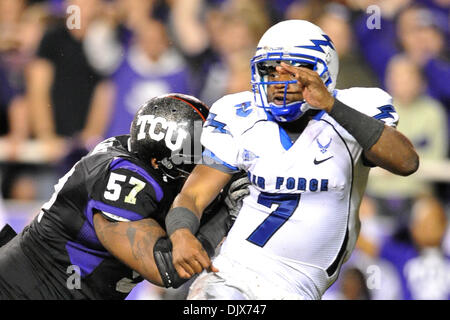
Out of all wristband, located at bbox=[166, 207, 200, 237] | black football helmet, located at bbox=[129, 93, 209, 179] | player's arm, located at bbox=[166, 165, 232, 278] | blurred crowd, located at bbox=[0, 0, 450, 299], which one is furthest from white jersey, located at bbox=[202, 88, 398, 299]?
blurred crowd, located at bbox=[0, 0, 450, 299]

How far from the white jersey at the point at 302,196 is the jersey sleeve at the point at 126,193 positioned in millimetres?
356

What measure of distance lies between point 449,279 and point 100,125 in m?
2.64

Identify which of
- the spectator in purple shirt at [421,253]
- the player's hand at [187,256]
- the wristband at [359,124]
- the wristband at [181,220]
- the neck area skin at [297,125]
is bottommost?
the spectator in purple shirt at [421,253]

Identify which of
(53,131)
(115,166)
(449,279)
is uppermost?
(115,166)

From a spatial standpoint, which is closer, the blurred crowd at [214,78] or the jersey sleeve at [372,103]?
the jersey sleeve at [372,103]

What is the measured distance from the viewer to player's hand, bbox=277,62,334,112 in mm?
3059

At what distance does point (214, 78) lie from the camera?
583cm

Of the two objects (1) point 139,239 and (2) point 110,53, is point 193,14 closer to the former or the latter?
(2) point 110,53

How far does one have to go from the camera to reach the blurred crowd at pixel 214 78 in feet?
18.3

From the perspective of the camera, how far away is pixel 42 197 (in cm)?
618

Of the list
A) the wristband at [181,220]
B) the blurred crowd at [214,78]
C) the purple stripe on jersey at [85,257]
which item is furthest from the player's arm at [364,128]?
the blurred crowd at [214,78]

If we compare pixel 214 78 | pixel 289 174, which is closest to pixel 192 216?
pixel 289 174

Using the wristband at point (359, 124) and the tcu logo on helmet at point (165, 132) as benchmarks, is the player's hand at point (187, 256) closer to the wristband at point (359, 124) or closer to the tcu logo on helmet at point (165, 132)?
the tcu logo on helmet at point (165, 132)

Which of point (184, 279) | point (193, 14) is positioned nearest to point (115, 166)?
point (184, 279)
